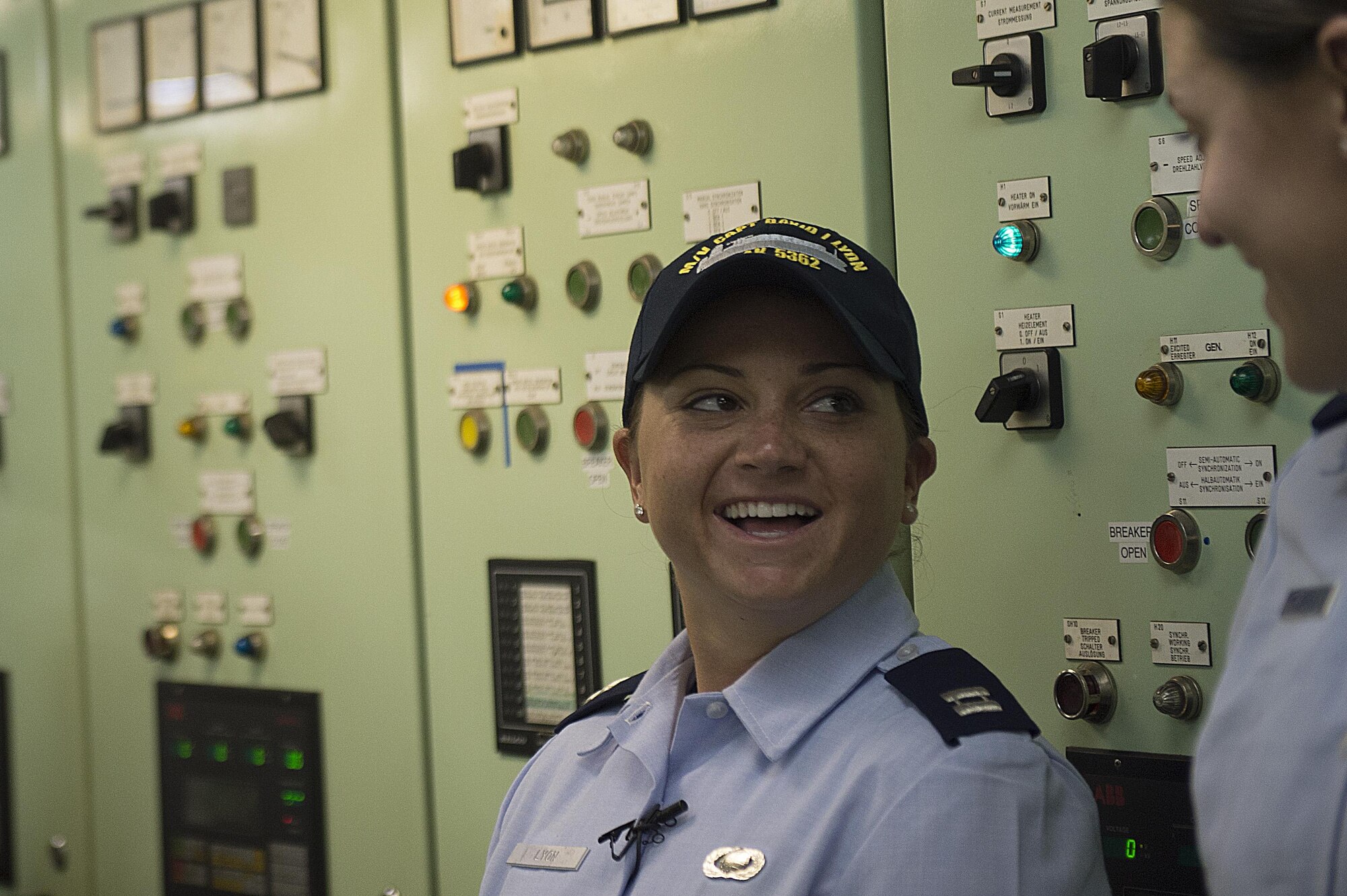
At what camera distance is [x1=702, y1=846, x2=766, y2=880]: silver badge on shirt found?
1193 millimetres

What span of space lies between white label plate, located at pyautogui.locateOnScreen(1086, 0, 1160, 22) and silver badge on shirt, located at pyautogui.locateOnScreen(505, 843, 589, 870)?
3.66 feet

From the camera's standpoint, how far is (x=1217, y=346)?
1523mm

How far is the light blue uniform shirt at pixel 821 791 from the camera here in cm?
112

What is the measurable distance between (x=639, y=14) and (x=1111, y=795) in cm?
125

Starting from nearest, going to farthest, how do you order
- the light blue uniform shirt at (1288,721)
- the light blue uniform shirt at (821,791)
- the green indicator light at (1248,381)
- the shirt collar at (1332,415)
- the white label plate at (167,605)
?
the light blue uniform shirt at (1288,721)
the shirt collar at (1332,415)
the light blue uniform shirt at (821,791)
the green indicator light at (1248,381)
the white label plate at (167,605)

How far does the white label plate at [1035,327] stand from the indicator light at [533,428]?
0.74 m

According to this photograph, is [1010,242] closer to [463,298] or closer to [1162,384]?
[1162,384]

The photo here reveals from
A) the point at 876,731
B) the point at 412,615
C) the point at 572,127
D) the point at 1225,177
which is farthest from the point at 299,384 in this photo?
the point at 1225,177

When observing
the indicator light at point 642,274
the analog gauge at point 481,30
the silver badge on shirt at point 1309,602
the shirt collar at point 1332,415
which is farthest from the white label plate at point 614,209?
the silver badge on shirt at point 1309,602

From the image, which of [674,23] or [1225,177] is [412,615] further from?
[1225,177]

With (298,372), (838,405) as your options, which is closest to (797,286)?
(838,405)

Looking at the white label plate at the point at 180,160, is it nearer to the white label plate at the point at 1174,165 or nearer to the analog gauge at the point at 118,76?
the analog gauge at the point at 118,76

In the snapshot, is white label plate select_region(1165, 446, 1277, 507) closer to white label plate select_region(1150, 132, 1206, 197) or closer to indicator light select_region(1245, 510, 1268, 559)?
indicator light select_region(1245, 510, 1268, 559)

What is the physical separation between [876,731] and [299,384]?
147 centimetres
